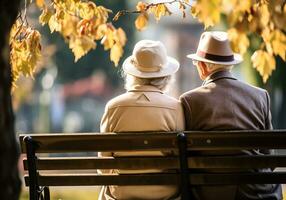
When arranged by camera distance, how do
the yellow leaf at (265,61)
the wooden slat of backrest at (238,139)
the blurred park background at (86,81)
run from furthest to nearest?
the blurred park background at (86,81) < the wooden slat of backrest at (238,139) < the yellow leaf at (265,61)

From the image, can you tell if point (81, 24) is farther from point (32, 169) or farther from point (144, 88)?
point (32, 169)

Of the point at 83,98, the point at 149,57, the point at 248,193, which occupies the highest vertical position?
the point at 149,57

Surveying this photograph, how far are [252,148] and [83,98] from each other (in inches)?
2615

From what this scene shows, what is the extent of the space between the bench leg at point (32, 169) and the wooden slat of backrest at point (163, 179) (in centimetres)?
9

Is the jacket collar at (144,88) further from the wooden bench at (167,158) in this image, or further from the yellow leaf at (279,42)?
the yellow leaf at (279,42)

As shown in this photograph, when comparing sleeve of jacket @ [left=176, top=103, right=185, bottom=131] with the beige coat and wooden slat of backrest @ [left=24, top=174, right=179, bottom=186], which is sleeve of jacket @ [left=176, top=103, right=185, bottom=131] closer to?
the beige coat

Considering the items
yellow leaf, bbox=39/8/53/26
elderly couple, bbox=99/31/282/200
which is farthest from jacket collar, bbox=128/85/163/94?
yellow leaf, bbox=39/8/53/26

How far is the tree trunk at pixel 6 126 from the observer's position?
4117mm

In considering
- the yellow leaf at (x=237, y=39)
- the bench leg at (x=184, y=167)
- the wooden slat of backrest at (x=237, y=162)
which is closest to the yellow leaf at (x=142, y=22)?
the bench leg at (x=184, y=167)

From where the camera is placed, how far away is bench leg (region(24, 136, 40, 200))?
18.5 ft

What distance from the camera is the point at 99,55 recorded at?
60.3 metres

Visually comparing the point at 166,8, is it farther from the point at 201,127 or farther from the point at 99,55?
the point at 99,55

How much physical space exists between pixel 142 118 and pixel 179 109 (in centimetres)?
26

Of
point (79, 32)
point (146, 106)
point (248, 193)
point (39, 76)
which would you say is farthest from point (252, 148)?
point (39, 76)
